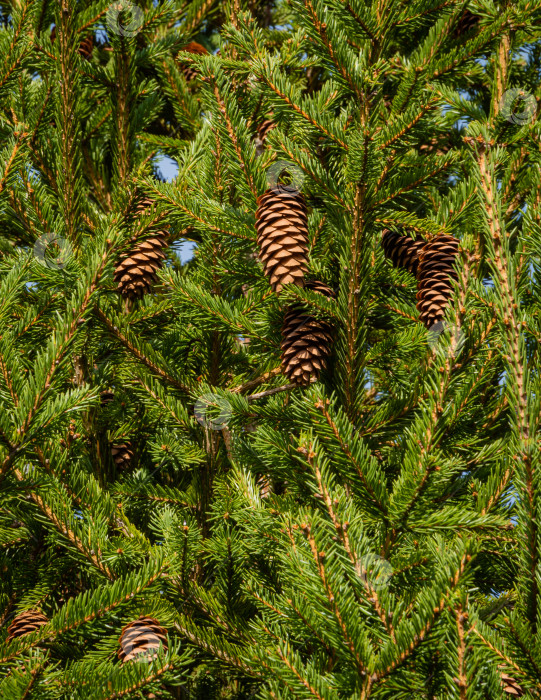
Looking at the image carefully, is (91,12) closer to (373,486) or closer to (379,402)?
(379,402)

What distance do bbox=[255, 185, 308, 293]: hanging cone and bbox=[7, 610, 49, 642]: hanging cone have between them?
114 centimetres

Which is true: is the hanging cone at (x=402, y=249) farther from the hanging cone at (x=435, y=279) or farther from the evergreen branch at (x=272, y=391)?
the evergreen branch at (x=272, y=391)

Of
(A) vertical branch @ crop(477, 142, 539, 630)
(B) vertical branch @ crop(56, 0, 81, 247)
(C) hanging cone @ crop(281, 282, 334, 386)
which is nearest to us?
(A) vertical branch @ crop(477, 142, 539, 630)

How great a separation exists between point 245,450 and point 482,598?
71 cm

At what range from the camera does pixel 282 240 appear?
1.83 m

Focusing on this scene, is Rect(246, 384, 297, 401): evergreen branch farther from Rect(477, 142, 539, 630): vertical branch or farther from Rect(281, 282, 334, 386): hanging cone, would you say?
Rect(477, 142, 539, 630): vertical branch

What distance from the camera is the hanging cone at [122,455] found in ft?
9.22

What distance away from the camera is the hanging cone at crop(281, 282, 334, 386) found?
5.74ft

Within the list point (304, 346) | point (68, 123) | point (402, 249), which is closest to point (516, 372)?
point (304, 346)

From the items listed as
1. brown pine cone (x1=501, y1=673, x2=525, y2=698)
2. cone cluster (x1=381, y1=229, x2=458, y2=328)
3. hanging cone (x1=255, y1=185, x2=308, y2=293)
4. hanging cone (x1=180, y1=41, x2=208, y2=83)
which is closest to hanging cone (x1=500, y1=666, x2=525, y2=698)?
brown pine cone (x1=501, y1=673, x2=525, y2=698)

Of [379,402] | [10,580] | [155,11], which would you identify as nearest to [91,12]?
[155,11]

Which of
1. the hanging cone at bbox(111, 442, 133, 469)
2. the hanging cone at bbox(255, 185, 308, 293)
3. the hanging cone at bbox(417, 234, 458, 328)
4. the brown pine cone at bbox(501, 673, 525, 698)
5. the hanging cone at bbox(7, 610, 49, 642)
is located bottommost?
the hanging cone at bbox(111, 442, 133, 469)

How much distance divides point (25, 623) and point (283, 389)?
38.5 inches

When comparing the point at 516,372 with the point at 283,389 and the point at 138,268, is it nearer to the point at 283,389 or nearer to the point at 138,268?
the point at 283,389
